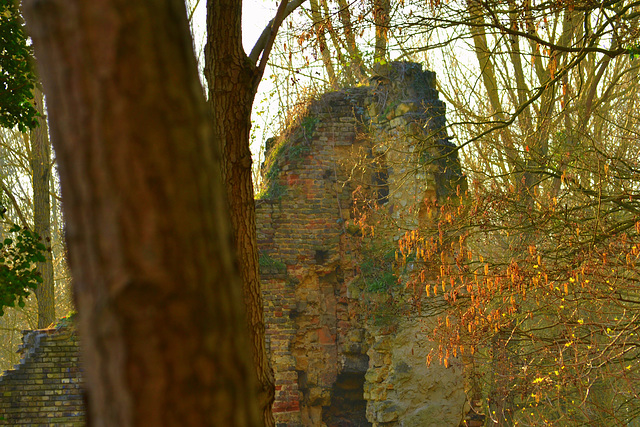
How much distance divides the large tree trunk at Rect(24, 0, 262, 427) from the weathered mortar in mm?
8314

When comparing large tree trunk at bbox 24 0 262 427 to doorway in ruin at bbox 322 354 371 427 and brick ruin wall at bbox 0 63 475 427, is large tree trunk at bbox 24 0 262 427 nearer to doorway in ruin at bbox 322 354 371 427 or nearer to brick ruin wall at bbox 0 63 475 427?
brick ruin wall at bbox 0 63 475 427

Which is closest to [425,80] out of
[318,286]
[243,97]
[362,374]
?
[318,286]

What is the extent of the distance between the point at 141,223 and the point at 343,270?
981 cm

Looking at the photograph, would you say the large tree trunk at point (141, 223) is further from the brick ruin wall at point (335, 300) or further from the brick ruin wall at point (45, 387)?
the brick ruin wall at point (45, 387)

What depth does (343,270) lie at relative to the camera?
10.7 m

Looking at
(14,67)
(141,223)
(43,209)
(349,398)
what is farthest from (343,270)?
(141,223)

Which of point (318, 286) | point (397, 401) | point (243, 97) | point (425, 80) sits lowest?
point (397, 401)

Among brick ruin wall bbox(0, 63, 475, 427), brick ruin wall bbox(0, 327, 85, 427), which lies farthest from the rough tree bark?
brick ruin wall bbox(0, 327, 85, 427)

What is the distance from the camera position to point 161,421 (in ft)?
2.98

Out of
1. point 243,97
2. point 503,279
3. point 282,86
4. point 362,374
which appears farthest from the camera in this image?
point 282,86

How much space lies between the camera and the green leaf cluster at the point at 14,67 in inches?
191

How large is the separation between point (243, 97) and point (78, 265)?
261 cm

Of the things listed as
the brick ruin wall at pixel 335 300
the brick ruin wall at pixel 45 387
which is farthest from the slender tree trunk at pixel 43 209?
the brick ruin wall at pixel 45 387

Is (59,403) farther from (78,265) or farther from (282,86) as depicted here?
(78,265)
